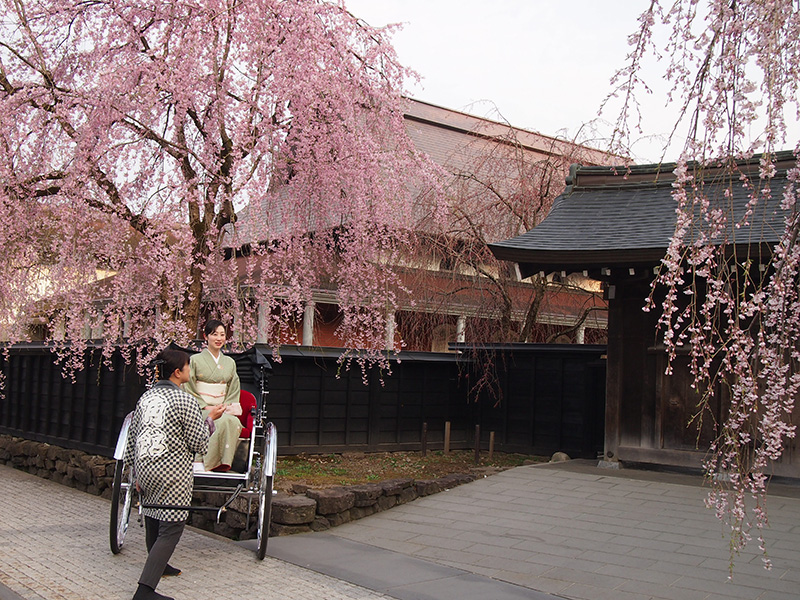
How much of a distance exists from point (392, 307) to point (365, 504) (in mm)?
3482

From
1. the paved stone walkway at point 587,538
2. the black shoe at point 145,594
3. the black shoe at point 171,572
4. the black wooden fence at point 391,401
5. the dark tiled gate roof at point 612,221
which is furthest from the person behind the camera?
the black wooden fence at point 391,401

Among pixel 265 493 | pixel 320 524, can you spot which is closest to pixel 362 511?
pixel 320 524

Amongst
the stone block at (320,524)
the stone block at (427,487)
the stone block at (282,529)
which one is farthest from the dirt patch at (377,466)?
the stone block at (282,529)

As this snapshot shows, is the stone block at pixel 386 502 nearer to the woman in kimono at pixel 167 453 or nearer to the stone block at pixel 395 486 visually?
the stone block at pixel 395 486

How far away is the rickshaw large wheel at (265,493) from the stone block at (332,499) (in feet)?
3.75

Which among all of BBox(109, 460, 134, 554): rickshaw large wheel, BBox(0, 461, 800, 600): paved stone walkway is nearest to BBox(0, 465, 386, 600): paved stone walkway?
BBox(0, 461, 800, 600): paved stone walkway

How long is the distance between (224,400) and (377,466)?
16.5ft

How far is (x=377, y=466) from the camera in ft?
37.3

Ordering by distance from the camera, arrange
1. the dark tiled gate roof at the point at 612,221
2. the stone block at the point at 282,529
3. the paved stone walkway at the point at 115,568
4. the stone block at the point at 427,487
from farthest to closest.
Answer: the dark tiled gate roof at the point at 612,221 → the stone block at the point at 427,487 → the stone block at the point at 282,529 → the paved stone walkway at the point at 115,568

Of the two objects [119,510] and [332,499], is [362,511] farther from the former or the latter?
[119,510]

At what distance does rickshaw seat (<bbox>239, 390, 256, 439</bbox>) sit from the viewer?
6730mm

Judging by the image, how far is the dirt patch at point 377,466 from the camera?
9.98 metres

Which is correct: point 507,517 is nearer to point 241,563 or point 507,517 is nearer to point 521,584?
point 521,584

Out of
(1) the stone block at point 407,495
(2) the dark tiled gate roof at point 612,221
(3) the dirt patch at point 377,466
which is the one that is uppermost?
(2) the dark tiled gate roof at point 612,221
